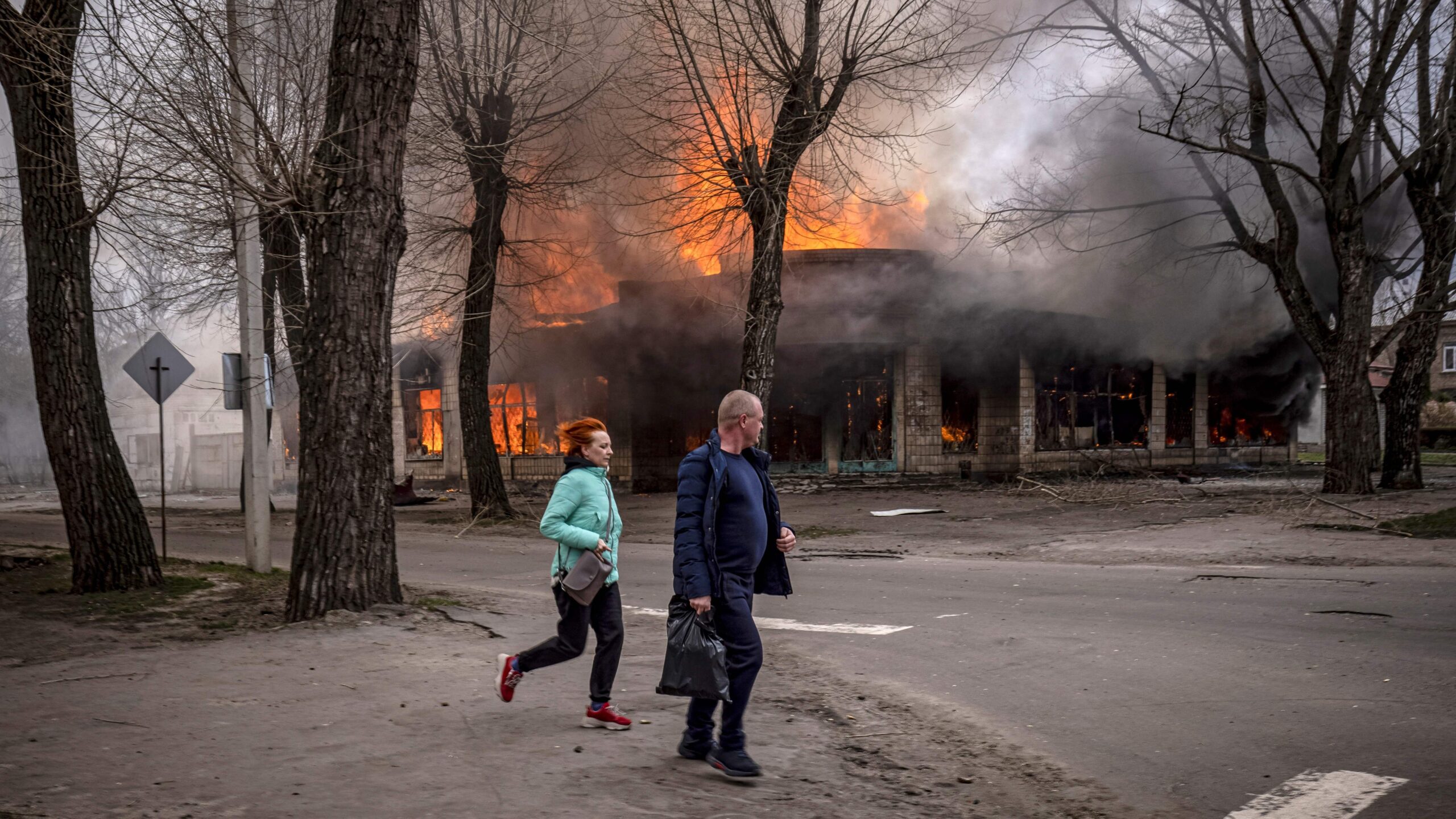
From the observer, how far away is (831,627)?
785cm

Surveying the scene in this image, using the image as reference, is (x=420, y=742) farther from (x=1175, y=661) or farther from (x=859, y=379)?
(x=859, y=379)

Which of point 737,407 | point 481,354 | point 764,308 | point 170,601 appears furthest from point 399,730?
point 481,354

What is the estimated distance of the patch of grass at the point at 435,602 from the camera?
Answer: 8.27 meters

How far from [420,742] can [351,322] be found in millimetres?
3706

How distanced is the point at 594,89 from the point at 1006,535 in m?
8.68

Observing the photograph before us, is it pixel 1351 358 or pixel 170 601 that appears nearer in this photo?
pixel 170 601

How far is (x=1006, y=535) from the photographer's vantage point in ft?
46.5

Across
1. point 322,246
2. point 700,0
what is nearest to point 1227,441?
point 700,0

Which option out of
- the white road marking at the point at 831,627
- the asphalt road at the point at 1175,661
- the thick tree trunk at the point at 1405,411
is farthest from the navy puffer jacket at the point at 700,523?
the thick tree trunk at the point at 1405,411

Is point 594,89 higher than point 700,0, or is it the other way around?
point 700,0

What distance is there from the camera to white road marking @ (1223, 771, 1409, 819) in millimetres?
3828

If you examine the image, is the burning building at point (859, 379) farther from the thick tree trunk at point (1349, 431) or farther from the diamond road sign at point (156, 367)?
the diamond road sign at point (156, 367)

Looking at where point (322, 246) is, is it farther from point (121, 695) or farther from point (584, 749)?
point (584, 749)

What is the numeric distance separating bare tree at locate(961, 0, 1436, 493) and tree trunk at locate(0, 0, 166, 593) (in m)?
12.4
